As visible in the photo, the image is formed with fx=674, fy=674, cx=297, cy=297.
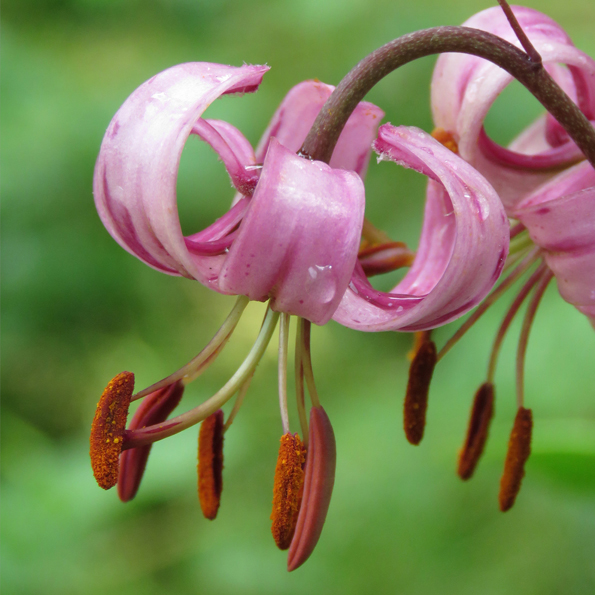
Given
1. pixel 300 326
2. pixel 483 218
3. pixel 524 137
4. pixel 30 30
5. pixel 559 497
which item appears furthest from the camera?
pixel 30 30

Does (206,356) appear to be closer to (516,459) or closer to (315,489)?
(315,489)

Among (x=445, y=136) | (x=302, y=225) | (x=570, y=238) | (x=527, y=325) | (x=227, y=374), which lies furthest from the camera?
(x=227, y=374)

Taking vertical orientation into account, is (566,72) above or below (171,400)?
above

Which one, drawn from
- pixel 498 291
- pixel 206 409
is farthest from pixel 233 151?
pixel 498 291

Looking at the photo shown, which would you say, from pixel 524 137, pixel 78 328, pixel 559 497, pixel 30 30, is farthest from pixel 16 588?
pixel 30 30

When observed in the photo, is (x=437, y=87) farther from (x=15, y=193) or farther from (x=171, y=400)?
(x=15, y=193)

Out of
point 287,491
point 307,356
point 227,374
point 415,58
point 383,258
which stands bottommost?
point 227,374
